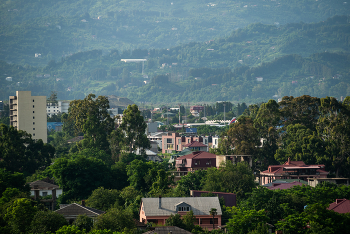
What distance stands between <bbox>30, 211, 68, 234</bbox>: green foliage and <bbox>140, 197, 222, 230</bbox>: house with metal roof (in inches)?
335

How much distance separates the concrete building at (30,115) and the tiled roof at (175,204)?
213 feet

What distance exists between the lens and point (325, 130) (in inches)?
2975

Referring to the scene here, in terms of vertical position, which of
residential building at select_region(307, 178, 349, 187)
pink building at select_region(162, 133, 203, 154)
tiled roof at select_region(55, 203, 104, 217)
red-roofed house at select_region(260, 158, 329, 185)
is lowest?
tiled roof at select_region(55, 203, 104, 217)

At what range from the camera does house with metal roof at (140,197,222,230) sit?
46250mm

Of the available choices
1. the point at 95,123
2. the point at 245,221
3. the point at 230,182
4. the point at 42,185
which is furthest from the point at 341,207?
the point at 95,123

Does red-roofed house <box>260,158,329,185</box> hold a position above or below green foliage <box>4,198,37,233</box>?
above

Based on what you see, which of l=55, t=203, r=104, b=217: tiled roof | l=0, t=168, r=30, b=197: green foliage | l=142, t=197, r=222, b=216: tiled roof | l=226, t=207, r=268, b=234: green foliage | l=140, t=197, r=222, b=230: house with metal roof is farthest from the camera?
l=0, t=168, r=30, b=197: green foliage

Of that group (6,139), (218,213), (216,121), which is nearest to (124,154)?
(6,139)

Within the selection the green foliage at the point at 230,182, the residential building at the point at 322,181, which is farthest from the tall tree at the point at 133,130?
the residential building at the point at 322,181

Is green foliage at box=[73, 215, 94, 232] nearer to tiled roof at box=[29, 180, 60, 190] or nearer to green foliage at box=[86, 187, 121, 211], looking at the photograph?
green foliage at box=[86, 187, 121, 211]

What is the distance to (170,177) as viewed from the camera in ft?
213

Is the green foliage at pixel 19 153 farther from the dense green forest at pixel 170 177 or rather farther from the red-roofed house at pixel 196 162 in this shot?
the red-roofed house at pixel 196 162

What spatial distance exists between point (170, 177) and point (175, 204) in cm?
1742

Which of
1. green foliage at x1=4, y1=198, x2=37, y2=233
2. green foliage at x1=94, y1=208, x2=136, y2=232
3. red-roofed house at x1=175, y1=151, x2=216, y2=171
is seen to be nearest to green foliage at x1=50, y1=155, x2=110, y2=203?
red-roofed house at x1=175, y1=151, x2=216, y2=171
